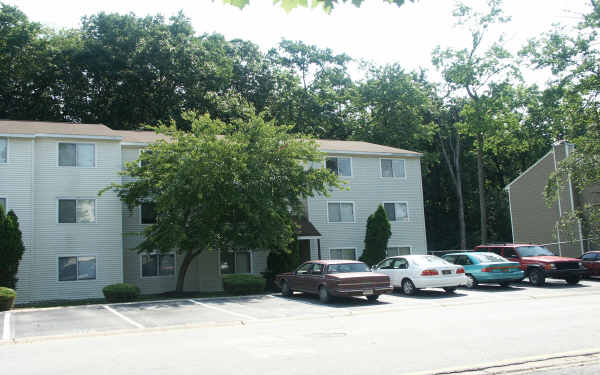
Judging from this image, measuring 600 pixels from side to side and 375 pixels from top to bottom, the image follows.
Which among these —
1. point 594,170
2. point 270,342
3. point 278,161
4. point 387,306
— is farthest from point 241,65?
point 270,342

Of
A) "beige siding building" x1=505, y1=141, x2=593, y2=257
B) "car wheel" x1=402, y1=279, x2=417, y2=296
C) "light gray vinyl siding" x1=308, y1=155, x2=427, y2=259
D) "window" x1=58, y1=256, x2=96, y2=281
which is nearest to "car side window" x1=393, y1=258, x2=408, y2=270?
"car wheel" x1=402, y1=279, x2=417, y2=296

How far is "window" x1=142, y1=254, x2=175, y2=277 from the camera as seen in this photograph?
1051 inches

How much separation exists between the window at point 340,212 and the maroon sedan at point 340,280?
38.0 ft

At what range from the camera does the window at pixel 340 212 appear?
30.8 metres

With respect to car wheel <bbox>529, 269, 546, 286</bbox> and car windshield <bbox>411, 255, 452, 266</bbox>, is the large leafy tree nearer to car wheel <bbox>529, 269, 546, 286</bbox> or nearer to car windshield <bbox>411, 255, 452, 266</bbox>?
car windshield <bbox>411, 255, 452, 266</bbox>

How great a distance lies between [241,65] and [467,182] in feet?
83.8

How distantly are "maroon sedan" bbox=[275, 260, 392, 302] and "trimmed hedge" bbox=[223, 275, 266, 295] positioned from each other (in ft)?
9.79

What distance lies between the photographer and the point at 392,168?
3269cm

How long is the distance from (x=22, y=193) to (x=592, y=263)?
85.7ft

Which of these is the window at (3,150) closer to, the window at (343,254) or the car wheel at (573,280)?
the window at (343,254)

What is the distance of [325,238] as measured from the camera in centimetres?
3033

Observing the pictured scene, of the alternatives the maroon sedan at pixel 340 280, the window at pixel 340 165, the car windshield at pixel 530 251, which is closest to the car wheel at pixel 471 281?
the car windshield at pixel 530 251

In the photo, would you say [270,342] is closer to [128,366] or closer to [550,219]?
[128,366]

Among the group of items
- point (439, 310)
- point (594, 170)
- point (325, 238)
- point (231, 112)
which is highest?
point (231, 112)
